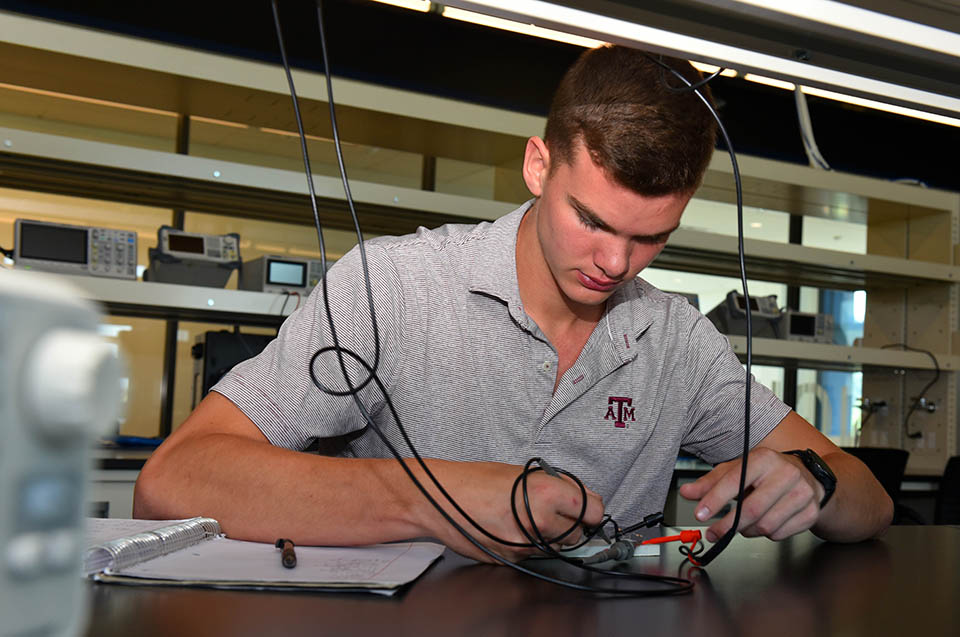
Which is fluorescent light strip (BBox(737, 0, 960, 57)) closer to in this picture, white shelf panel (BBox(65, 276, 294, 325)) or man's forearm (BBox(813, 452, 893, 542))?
man's forearm (BBox(813, 452, 893, 542))

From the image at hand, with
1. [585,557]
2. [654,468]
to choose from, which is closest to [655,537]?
[585,557]

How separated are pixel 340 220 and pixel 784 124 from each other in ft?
9.88

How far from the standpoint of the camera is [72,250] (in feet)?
8.64

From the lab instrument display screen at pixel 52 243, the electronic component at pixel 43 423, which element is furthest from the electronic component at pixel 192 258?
the electronic component at pixel 43 423

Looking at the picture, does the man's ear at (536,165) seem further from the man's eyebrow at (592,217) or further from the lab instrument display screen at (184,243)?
the lab instrument display screen at (184,243)

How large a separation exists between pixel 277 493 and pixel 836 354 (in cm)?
341

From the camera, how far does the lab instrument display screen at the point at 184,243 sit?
2822 mm

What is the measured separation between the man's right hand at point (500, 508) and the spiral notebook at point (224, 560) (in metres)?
0.04

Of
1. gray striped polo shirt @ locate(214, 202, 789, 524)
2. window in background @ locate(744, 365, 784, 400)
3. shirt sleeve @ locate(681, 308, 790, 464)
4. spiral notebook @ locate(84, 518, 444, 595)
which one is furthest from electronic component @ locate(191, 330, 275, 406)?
window in background @ locate(744, 365, 784, 400)

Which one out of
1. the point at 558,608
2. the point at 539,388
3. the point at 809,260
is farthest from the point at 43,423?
the point at 809,260

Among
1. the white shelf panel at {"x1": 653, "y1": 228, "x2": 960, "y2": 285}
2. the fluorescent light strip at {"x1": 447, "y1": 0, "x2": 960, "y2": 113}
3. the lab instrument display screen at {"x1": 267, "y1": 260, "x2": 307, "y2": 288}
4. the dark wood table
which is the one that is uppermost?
the white shelf panel at {"x1": 653, "y1": 228, "x2": 960, "y2": 285}

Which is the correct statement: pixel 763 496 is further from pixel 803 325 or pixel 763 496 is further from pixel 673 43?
pixel 803 325

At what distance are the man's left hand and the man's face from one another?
0.99ft

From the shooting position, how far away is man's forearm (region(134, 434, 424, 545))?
2.97ft
